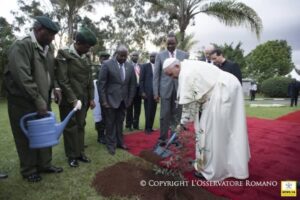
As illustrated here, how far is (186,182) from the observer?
3.43m

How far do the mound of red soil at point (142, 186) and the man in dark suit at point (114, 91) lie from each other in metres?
1.04

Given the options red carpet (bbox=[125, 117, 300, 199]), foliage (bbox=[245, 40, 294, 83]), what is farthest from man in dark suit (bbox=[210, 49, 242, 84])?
foliage (bbox=[245, 40, 294, 83])

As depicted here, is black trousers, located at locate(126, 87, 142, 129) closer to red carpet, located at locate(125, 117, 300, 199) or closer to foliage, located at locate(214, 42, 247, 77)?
red carpet, located at locate(125, 117, 300, 199)

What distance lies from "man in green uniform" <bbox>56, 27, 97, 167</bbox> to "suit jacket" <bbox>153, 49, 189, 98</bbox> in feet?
4.68

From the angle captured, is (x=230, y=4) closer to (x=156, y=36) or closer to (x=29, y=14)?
(x=156, y=36)

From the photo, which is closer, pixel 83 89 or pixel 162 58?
pixel 83 89

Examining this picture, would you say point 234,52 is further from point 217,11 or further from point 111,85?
point 111,85

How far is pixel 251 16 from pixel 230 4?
3.32 ft

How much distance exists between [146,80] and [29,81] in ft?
12.5

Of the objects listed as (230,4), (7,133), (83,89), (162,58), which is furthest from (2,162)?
(230,4)

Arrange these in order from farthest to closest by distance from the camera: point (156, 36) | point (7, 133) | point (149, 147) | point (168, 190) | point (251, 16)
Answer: point (156, 36), point (251, 16), point (7, 133), point (149, 147), point (168, 190)

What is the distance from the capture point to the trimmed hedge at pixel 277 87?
81.6ft

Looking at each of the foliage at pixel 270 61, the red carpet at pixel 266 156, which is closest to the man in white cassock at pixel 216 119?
the red carpet at pixel 266 156

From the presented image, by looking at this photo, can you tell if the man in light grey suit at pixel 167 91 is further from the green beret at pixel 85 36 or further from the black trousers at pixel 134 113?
the black trousers at pixel 134 113
